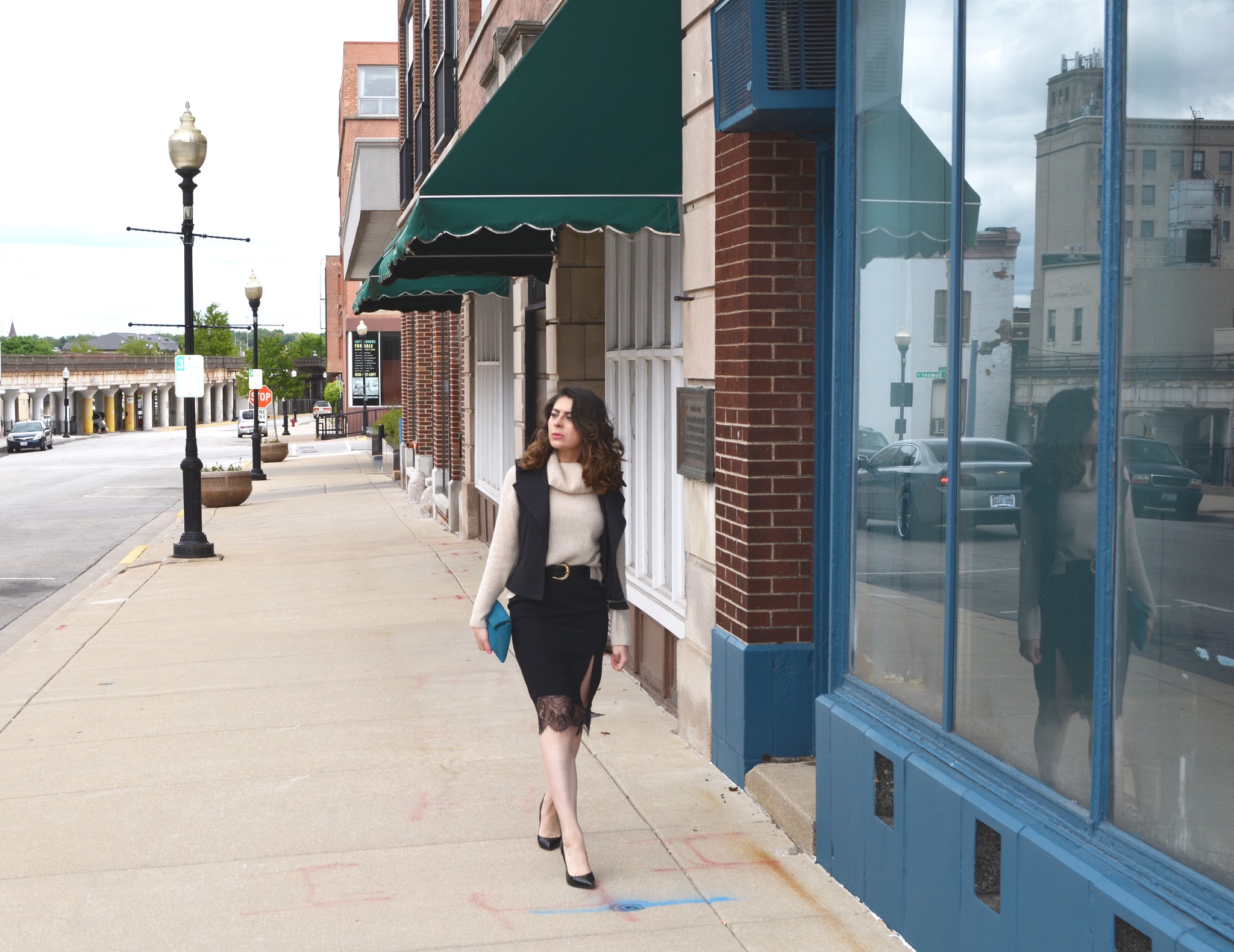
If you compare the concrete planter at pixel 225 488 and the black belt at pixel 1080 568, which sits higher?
the black belt at pixel 1080 568

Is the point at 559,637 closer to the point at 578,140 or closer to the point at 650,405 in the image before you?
the point at 578,140

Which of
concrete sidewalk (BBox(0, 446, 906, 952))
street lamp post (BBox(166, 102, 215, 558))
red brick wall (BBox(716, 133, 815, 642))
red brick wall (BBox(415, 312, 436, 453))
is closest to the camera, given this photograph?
concrete sidewalk (BBox(0, 446, 906, 952))

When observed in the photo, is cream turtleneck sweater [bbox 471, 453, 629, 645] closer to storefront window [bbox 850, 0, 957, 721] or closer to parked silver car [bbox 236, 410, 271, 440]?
storefront window [bbox 850, 0, 957, 721]

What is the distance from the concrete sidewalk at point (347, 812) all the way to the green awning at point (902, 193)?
241cm

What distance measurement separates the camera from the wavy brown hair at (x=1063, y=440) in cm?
369

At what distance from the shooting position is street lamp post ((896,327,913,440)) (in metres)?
4.85

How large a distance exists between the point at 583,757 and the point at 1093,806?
3.73m

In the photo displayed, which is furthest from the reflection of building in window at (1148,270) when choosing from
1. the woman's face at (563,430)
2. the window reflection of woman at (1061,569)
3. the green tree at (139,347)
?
the green tree at (139,347)

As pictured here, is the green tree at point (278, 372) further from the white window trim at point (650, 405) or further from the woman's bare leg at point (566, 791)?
the woman's bare leg at point (566, 791)

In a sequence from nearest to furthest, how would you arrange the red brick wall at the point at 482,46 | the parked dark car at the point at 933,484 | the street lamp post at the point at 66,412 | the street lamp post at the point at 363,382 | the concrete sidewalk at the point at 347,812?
the parked dark car at the point at 933,484, the concrete sidewalk at the point at 347,812, the red brick wall at the point at 482,46, the street lamp post at the point at 363,382, the street lamp post at the point at 66,412

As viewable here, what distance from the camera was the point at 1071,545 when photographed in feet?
12.4

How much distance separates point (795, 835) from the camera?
5535 mm

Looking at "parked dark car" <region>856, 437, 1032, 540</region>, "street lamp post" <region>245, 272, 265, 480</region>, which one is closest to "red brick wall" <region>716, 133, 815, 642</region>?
"parked dark car" <region>856, 437, 1032, 540</region>

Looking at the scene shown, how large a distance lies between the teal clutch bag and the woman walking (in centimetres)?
3
